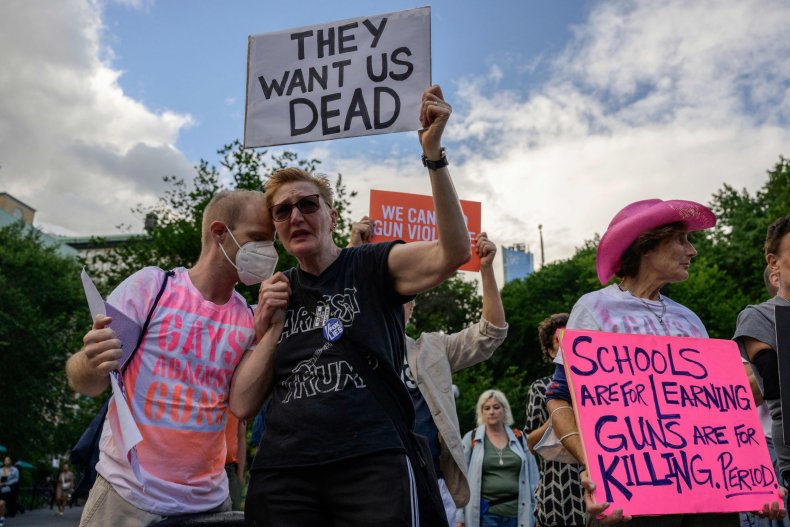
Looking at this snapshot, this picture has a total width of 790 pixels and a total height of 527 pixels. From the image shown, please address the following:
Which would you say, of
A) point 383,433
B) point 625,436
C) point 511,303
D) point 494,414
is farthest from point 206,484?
point 511,303

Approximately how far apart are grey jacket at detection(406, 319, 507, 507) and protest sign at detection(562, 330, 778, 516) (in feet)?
5.99

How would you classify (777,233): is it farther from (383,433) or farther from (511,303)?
(511,303)

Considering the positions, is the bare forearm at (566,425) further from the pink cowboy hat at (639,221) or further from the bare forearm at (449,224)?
the bare forearm at (449,224)

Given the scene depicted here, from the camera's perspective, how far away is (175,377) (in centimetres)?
292

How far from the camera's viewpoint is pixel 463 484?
460 centimetres

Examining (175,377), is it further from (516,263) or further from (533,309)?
(516,263)

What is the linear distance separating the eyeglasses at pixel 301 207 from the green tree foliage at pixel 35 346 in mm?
27999

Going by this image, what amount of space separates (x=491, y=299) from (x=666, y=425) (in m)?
2.15

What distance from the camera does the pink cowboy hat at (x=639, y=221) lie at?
3189 mm

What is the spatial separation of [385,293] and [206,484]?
1051mm

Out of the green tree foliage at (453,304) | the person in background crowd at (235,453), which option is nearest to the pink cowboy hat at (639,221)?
the person in background crowd at (235,453)

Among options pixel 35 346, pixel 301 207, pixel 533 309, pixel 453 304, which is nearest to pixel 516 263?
pixel 453 304

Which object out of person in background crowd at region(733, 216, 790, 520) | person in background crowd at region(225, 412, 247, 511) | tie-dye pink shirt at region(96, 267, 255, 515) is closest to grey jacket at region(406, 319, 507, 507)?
person in background crowd at region(225, 412, 247, 511)

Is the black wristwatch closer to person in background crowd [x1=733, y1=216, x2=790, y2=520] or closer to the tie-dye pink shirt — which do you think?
the tie-dye pink shirt
